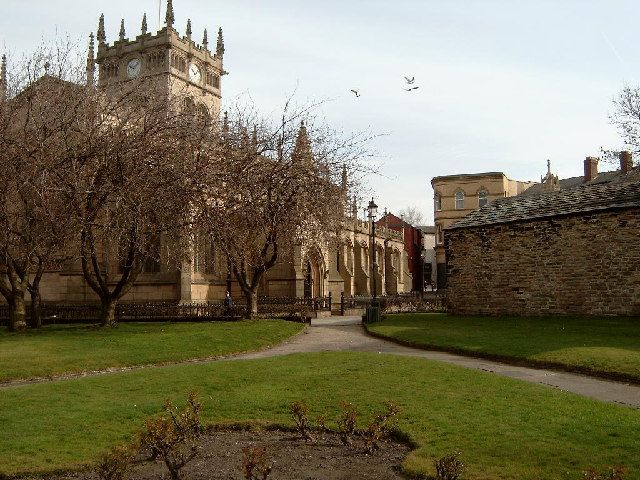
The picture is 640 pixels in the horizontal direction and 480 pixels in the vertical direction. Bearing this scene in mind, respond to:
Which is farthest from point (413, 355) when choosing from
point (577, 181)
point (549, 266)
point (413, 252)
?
point (413, 252)

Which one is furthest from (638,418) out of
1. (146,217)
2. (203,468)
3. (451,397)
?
(146,217)

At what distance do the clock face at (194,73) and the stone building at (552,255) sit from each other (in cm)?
5778

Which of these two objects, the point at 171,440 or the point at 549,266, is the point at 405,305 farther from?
the point at 171,440

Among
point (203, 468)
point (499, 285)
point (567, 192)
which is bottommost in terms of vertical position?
point (203, 468)

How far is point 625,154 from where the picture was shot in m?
41.1

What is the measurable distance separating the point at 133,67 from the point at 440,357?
69.3 metres

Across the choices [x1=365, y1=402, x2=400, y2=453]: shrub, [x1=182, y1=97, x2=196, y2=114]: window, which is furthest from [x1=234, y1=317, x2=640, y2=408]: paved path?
[x1=182, y1=97, x2=196, y2=114]: window

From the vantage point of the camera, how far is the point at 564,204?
26.7 meters

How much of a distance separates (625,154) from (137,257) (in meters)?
32.8

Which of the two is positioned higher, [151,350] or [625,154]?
[625,154]

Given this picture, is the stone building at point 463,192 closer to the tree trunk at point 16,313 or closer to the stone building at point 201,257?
the stone building at point 201,257

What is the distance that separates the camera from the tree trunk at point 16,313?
22.2 meters

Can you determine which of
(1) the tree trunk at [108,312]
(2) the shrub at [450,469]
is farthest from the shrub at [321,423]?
(1) the tree trunk at [108,312]

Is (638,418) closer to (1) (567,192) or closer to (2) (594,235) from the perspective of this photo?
(2) (594,235)
